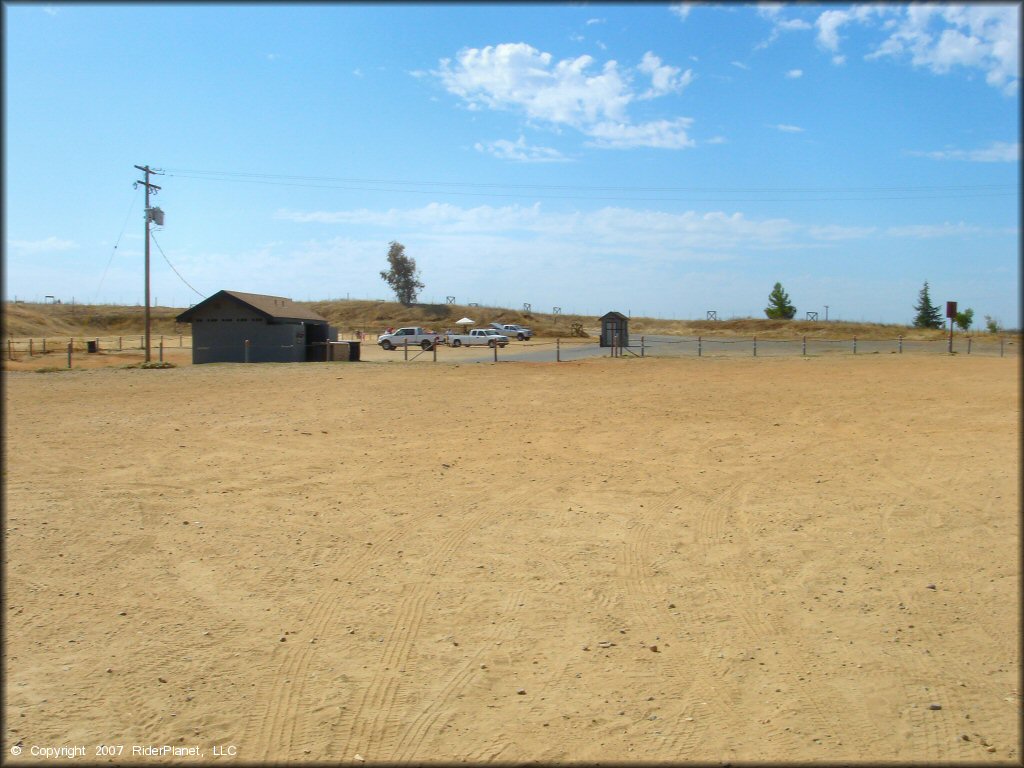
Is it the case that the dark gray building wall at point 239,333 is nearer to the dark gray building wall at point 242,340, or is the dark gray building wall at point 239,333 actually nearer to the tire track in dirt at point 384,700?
the dark gray building wall at point 242,340

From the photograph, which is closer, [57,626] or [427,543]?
[57,626]

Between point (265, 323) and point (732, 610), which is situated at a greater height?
point (265, 323)

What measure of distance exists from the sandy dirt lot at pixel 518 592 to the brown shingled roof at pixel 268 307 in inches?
841

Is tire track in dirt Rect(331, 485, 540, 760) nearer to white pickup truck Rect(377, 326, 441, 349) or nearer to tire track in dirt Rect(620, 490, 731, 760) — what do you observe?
tire track in dirt Rect(620, 490, 731, 760)

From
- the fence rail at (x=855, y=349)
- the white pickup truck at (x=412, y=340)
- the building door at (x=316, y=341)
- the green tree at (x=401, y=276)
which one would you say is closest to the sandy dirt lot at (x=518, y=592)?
the building door at (x=316, y=341)

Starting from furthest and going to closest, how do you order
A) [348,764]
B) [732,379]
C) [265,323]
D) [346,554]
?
[265,323] < [732,379] < [346,554] < [348,764]

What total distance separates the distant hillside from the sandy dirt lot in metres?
54.1

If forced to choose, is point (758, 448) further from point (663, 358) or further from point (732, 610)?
point (663, 358)

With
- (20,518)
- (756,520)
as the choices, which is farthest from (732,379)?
(20,518)

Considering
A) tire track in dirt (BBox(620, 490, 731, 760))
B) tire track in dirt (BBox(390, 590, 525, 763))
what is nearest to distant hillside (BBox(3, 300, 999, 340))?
tire track in dirt (BBox(620, 490, 731, 760))

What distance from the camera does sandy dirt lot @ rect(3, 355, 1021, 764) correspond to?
191 inches

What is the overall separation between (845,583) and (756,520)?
2042 mm

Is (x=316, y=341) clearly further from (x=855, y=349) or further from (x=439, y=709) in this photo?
(x=439, y=709)

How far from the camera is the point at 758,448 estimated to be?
13.2 metres
